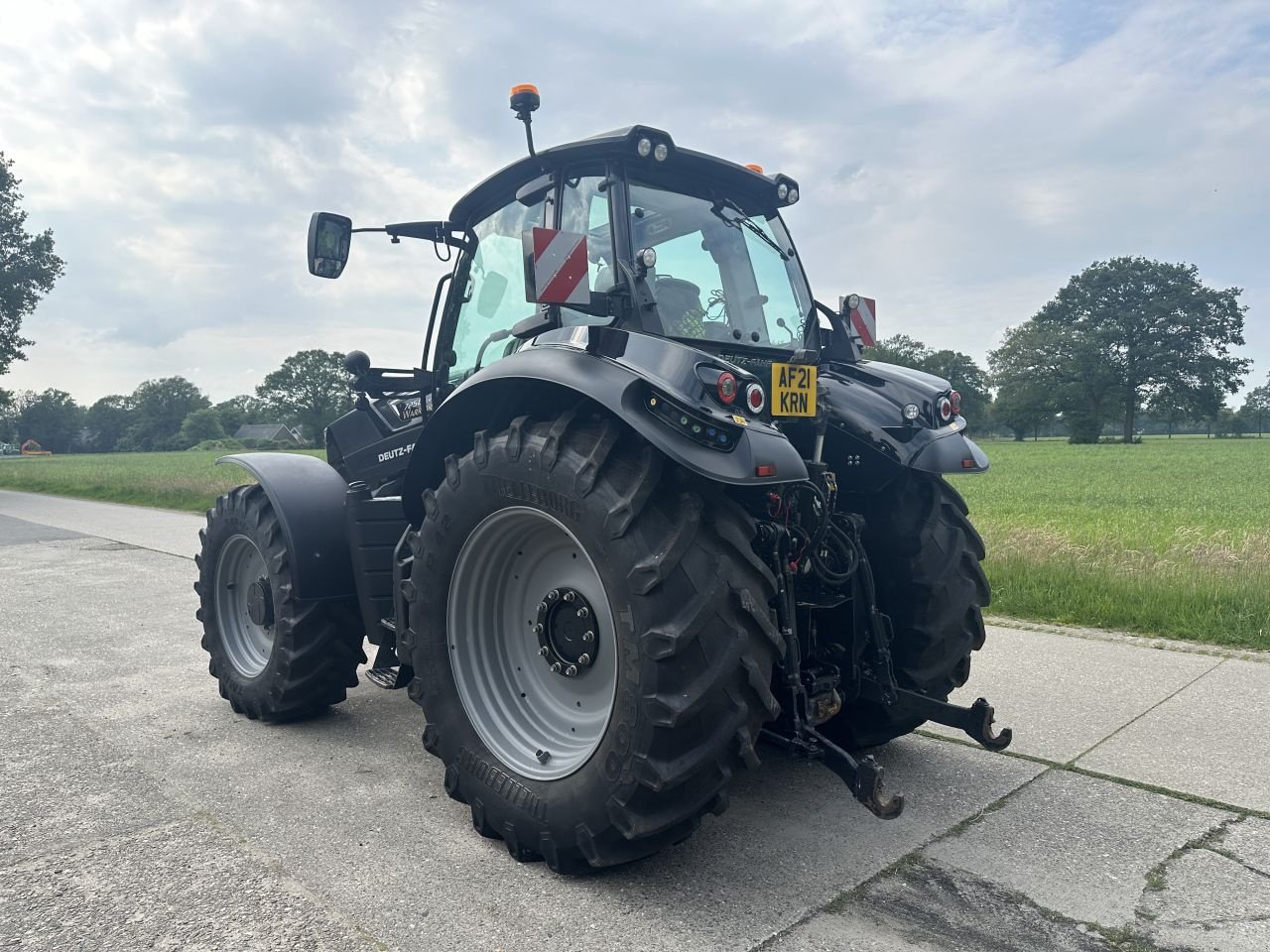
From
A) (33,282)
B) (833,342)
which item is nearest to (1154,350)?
(33,282)

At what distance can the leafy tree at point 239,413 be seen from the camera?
303 feet

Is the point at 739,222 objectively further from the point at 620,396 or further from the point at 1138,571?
the point at 1138,571

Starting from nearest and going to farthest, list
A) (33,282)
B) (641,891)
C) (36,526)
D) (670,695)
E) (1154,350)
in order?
(670,695) → (641,891) → (36,526) → (33,282) → (1154,350)

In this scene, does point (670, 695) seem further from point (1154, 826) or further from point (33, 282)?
point (33, 282)

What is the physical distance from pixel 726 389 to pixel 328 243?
7.75 feet

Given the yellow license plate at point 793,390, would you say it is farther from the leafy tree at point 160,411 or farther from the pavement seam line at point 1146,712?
the leafy tree at point 160,411

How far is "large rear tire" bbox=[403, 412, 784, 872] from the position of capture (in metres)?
2.53

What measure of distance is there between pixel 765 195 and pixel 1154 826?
2.80 m

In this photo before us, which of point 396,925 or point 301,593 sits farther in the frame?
point 301,593

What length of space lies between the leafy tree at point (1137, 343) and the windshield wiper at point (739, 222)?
6641 cm

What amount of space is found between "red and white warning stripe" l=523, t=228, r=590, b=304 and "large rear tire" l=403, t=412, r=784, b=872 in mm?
389

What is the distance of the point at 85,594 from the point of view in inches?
312

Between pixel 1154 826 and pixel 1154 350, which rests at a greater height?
Answer: pixel 1154 350

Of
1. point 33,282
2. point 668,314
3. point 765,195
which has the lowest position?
point 668,314
